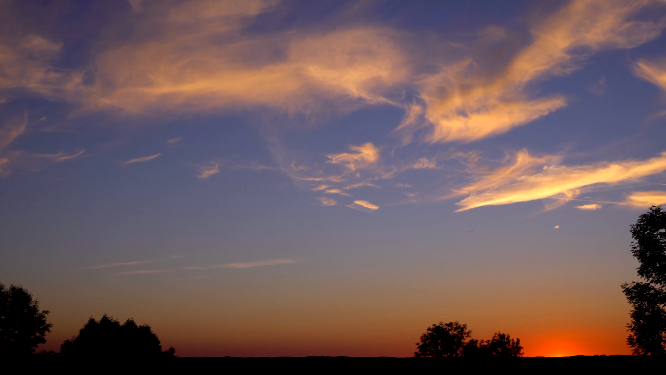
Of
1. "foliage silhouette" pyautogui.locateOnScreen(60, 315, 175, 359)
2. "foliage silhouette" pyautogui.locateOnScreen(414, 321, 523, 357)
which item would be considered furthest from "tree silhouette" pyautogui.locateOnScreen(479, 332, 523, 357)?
"foliage silhouette" pyautogui.locateOnScreen(60, 315, 175, 359)

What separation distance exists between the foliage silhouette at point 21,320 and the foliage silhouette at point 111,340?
1952cm

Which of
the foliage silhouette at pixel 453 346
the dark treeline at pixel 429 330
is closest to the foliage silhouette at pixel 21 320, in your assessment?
the dark treeline at pixel 429 330

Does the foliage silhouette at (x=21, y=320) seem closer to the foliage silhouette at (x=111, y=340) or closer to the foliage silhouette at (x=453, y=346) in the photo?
the foliage silhouette at (x=111, y=340)

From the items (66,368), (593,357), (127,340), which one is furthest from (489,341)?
(66,368)

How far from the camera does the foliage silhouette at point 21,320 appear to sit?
70125 mm

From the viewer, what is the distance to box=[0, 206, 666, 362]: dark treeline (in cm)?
3728

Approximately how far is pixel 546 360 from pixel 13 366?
1784 centimetres

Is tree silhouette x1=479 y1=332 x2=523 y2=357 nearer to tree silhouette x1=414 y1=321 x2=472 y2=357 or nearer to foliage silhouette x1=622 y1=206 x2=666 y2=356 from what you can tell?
tree silhouette x1=414 y1=321 x2=472 y2=357

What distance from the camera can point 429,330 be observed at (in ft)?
362

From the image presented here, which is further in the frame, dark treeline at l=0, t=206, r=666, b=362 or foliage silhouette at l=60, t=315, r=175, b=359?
foliage silhouette at l=60, t=315, r=175, b=359

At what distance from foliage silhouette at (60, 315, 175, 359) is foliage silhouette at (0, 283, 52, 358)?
1952 cm

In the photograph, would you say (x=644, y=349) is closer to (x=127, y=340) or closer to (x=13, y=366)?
(x=13, y=366)

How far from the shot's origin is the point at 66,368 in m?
15.5

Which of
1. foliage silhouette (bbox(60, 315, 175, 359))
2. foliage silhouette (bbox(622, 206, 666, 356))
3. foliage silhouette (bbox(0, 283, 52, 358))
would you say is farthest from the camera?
foliage silhouette (bbox(60, 315, 175, 359))
